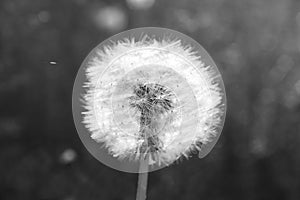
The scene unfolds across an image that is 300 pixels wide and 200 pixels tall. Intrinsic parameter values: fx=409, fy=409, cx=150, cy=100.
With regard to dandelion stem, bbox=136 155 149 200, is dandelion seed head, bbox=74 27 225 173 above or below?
above

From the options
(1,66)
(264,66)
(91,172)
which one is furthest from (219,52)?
(1,66)

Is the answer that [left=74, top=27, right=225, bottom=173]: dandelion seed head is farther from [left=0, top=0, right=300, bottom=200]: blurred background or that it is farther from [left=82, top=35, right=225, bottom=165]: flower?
[left=0, top=0, right=300, bottom=200]: blurred background

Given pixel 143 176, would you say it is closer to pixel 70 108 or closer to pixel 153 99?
pixel 153 99

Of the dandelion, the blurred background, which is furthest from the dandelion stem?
the blurred background

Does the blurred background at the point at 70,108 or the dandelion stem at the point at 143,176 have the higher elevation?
the blurred background at the point at 70,108

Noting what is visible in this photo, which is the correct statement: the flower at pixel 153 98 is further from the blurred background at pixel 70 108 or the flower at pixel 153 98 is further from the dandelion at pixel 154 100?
the blurred background at pixel 70 108

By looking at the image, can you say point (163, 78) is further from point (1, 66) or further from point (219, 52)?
point (1, 66)

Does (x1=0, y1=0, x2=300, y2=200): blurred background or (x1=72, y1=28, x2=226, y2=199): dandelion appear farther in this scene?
(x1=0, y1=0, x2=300, y2=200): blurred background

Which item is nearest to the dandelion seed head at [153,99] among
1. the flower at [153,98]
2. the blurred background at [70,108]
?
the flower at [153,98]

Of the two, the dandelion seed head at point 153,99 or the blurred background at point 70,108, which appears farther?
the blurred background at point 70,108
